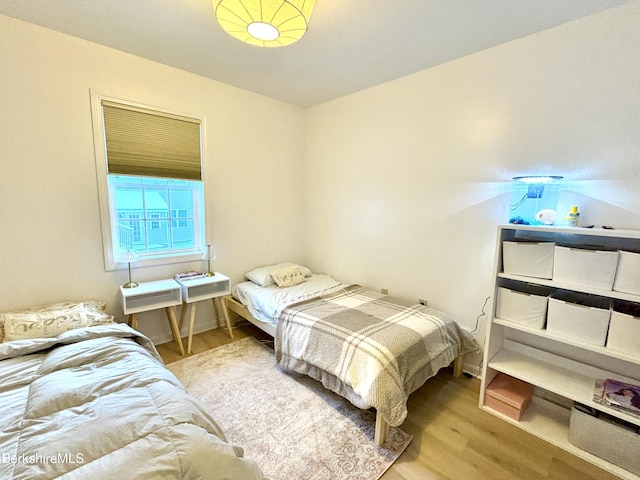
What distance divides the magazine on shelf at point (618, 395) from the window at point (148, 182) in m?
3.24

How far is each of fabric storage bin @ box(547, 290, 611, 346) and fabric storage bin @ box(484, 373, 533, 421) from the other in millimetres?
520

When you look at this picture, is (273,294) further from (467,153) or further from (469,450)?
(467,153)

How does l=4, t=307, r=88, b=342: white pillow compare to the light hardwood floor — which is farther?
l=4, t=307, r=88, b=342: white pillow

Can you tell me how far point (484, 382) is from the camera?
195 cm

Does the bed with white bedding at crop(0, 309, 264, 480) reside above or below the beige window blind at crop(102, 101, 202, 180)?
below

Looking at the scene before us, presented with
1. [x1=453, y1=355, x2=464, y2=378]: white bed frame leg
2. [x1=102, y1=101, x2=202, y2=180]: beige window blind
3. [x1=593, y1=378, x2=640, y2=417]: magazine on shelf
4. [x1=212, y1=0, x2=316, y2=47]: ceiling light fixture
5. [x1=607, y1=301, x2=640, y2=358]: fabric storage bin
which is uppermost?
[x1=212, y1=0, x2=316, y2=47]: ceiling light fixture

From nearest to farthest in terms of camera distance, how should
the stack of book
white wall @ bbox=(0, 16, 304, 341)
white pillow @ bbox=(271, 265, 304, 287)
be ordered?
white wall @ bbox=(0, 16, 304, 341)
the stack of book
white pillow @ bbox=(271, 265, 304, 287)

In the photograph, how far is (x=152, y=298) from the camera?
8.23 feet

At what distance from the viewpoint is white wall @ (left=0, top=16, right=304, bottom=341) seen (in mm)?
1987

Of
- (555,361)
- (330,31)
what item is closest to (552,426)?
(555,361)

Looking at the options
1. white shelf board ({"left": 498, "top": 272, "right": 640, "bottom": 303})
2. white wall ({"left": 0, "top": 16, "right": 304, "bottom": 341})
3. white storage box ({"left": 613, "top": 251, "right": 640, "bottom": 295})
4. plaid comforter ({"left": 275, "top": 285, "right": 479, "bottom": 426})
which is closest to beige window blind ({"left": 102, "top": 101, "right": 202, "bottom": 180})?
white wall ({"left": 0, "top": 16, "right": 304, "bottom": 341})

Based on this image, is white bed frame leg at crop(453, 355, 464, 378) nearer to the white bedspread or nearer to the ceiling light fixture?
the white bedspread

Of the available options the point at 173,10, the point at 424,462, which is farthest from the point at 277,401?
the point at 173,10

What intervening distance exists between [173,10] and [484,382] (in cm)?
318
